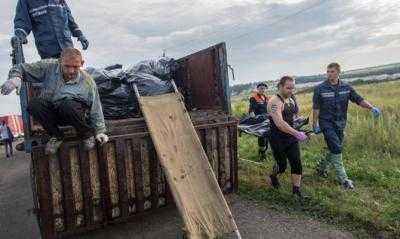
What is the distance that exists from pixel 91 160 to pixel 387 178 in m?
4.51

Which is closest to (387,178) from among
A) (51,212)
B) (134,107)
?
(134,107)

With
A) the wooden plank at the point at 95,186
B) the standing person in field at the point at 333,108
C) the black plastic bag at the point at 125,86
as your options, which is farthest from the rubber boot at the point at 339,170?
the wooden plank at the point at 95,186

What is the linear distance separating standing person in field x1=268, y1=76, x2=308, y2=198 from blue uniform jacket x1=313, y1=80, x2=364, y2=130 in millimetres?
835

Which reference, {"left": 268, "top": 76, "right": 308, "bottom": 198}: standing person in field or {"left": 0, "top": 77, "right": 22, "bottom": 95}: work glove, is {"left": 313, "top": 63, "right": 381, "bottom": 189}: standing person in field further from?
{"left": 0, "top": 77, "right": 22, "bottom": 95}: work glove

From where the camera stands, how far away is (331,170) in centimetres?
720

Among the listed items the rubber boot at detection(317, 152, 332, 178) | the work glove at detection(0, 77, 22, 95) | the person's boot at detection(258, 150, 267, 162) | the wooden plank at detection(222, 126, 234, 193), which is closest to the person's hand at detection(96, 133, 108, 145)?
the work glove at detection(0, 77, 22, 95)

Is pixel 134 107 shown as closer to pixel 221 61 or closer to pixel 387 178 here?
pixel 221 61

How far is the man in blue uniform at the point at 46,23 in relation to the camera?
19.1ft

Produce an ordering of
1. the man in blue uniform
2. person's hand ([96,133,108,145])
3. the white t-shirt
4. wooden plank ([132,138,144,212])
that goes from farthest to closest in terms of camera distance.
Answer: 1. the white t-shirt
2. the man in blue uniform
3. wooden plank ([132,138,144,212])
4. person's hand ([96,133,108,145])

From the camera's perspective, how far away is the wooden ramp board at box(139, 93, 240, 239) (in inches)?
170

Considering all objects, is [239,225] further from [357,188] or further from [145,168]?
[357,188]

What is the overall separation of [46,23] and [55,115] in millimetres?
1993

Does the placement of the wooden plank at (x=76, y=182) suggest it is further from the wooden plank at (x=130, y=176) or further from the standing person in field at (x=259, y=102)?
the standing person in field at (x=259, y=102)

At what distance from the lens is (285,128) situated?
18.4 ft
